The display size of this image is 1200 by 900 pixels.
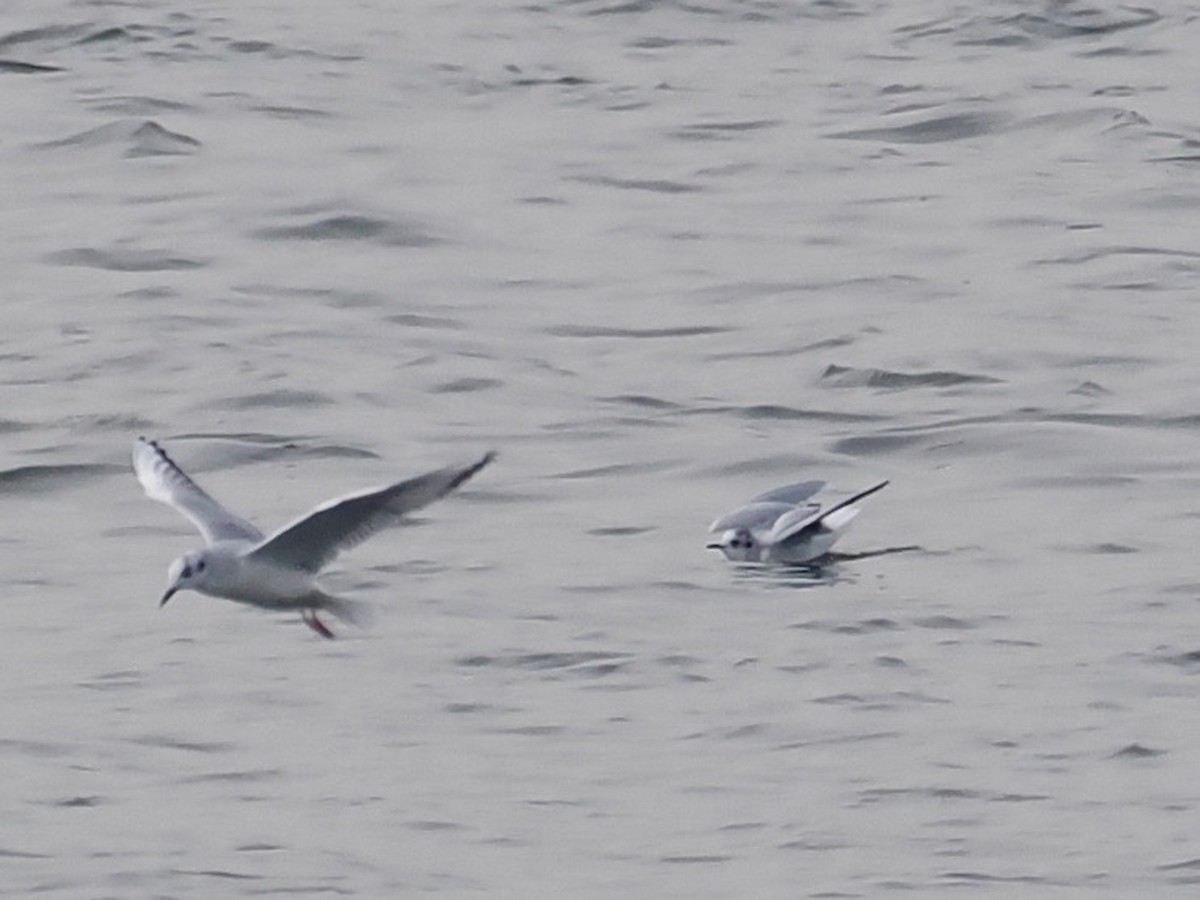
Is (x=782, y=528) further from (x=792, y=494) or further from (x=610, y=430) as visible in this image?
(x=610, y=430)

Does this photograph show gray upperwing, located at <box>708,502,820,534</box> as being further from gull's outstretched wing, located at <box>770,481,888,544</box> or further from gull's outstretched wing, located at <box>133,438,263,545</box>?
gull's outstretched wing, located at <box>133,438,263,545</box>

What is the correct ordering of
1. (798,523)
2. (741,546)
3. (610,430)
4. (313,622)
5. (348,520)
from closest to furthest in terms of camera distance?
(348,520) < (313,622) < (798,523) < (741,546) < (610,430)

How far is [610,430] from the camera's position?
14273 mm

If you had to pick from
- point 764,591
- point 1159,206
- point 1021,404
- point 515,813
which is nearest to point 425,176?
point 1159,206

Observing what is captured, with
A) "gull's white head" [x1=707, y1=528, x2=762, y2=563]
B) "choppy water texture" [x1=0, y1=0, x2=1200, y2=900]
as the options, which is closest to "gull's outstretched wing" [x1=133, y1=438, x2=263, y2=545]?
"choppy water texture" [x1=0, y1=0, x2=1200, y2=900]

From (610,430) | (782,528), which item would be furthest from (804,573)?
(610,430)

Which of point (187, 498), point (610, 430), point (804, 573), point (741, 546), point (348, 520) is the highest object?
point (348, 520)

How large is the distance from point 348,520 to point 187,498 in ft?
3.33

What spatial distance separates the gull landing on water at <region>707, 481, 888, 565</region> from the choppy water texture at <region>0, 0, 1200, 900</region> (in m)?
0.11

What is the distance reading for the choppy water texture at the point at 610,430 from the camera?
9797mm

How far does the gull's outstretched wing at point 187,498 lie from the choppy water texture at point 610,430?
0.67m

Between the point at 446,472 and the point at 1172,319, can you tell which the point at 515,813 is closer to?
the point at 446,472

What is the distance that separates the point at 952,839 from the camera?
9555 mm

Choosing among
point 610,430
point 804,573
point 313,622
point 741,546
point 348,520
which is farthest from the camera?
point 610,430
